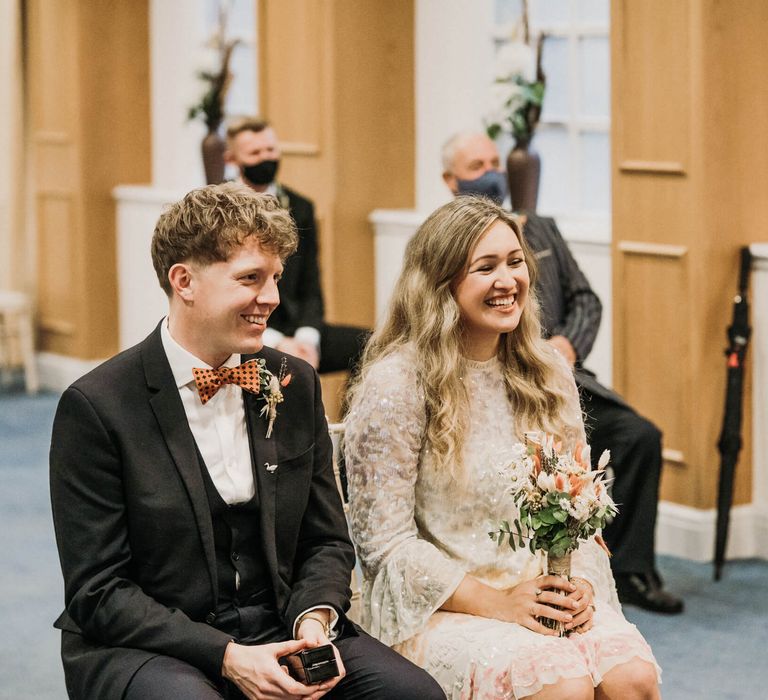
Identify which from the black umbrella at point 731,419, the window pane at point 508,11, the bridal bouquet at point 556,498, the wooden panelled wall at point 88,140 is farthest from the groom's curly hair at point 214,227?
the wooden panelled wall at point 88,140

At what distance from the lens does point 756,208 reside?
18.5 ft

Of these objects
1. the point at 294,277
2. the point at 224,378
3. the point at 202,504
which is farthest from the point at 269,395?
the point at 294,277

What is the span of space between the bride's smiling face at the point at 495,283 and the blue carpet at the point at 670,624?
154cm

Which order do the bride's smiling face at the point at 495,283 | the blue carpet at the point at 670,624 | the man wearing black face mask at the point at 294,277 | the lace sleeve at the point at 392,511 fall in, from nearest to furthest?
the lace sleeve at the point at 392,511, the bride's smiling face at the point at 495,283, the blue carpet at the point at 670,624, the man wearing black face mask at the point at 294,277

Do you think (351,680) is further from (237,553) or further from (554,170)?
(554,170)

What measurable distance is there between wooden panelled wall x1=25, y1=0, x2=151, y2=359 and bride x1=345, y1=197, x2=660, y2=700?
20.4ft

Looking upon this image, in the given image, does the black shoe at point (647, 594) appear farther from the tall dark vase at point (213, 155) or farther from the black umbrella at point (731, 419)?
the tall dark vase at point (213, 155)

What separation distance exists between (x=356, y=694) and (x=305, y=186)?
16.6 ft

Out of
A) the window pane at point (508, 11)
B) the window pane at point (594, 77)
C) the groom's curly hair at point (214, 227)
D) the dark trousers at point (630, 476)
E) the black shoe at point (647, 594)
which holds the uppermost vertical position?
the window pane at point (508, 11)

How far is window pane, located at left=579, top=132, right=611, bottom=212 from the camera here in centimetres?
674

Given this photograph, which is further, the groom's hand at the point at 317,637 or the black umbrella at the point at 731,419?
the black umbrella at the point at 731,419

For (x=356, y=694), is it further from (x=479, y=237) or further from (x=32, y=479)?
(x=32, y=479)

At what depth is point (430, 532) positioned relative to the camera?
3219 mm

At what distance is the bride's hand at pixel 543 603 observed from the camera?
2.99 meters
